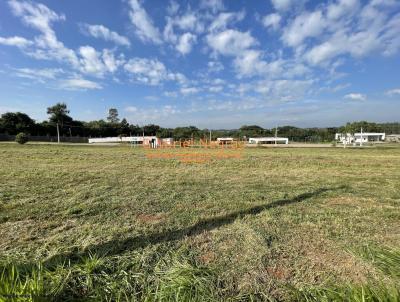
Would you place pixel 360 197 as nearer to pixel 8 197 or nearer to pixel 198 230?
pixel 198 230

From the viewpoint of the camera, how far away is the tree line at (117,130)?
180 ft

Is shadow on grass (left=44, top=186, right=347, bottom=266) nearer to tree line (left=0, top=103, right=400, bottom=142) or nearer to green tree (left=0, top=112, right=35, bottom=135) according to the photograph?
tree line (left=0, top=103, right=400, bottom=142)

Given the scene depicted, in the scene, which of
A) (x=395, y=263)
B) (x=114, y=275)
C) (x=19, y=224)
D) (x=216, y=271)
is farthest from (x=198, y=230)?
(x=19, y=224)

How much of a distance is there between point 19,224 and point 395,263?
4616 mm

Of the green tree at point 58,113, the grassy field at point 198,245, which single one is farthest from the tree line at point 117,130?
the grassy field at point 198,245

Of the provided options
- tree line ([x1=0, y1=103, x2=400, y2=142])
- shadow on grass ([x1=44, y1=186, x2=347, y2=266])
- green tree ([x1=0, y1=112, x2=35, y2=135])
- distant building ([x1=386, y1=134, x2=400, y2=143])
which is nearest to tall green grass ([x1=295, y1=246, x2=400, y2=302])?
shadow on grass ([x1=44, y1=186, x2=347, y2=266])

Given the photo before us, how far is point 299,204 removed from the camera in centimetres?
487

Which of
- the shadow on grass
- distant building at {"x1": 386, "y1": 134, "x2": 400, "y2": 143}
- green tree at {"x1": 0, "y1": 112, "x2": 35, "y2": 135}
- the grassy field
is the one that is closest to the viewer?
the grassy field

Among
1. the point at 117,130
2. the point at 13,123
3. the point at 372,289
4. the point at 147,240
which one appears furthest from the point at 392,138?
the point at 13,123

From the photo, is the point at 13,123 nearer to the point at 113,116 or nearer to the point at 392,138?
the point at 113,116

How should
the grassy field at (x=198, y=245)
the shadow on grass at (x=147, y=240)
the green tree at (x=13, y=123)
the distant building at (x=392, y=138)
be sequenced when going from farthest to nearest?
the distant building at (x=392, y=138) < the green tree at (x=13, y=123) < the shadow on grass at (x=147, y=240) < the grassy field at (x=198, y=245)

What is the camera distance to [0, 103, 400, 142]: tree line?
54.9 metres

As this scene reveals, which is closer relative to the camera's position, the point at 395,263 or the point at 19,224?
the point at 395,263

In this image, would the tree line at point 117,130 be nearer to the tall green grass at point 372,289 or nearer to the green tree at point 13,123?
the green tree at point 13,123
